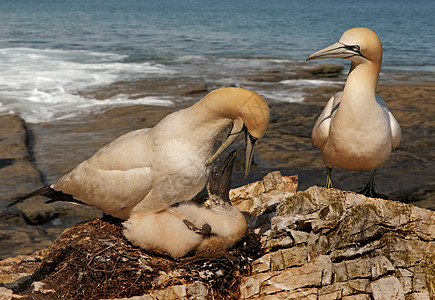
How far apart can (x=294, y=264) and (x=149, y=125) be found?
33.4 feet

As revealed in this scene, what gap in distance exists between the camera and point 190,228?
3977mm

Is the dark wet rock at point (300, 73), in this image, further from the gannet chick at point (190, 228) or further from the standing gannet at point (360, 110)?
the gannet chick at point (190, 228)

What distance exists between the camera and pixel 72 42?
3288 cm

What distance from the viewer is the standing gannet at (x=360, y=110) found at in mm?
4734

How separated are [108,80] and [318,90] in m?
8.34

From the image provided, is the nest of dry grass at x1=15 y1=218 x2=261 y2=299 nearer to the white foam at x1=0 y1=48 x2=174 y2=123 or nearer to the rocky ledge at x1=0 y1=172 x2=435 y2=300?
the rocky ledge at x1=0 y1=172 x2=435 y2=300

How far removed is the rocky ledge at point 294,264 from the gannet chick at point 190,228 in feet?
0.32

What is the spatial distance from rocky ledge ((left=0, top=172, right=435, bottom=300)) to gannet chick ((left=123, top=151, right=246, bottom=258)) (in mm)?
98

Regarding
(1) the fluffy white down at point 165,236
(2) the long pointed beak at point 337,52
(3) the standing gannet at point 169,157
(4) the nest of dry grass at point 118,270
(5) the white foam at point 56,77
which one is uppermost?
(2) the long pointed beak at point 337,52

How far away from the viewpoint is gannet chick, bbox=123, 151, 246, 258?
13.0ft

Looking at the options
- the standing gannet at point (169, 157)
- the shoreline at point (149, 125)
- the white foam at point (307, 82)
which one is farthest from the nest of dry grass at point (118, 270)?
the white foam at point (307, 82)

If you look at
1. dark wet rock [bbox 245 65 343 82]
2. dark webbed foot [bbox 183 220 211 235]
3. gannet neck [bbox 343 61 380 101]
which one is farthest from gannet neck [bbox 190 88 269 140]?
dark wet rock [bbox 245 65 343 82]

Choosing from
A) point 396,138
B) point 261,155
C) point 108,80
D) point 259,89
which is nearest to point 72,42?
point 108,80

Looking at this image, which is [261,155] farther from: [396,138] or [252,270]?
[252,270]
